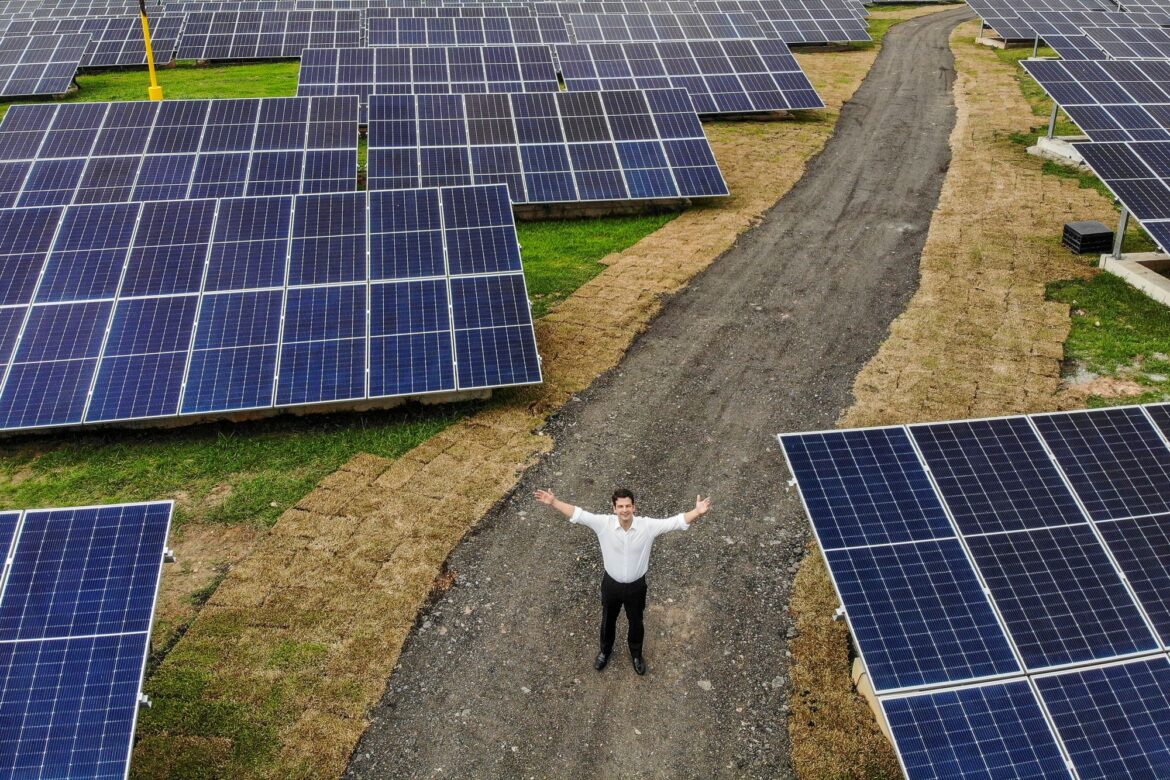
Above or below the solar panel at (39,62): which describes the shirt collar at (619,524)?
above

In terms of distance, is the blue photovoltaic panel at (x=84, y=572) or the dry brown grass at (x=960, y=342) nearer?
the blue photovoltaic panel at (x=84, y=572)

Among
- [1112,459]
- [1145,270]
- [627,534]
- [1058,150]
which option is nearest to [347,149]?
[627,534]

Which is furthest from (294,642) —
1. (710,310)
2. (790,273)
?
(790,273)

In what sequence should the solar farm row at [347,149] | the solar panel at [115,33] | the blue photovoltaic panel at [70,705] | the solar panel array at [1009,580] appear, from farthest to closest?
the solar panel at [115,33] < the solar farm row at [347,149] < the solar panel array at [1009,580] < the blue photovoltaic panel at [70,705]

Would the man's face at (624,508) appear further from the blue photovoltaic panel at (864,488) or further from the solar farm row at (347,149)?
the solar farm row at (347,149)

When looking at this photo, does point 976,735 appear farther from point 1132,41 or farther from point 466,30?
point 1132,41

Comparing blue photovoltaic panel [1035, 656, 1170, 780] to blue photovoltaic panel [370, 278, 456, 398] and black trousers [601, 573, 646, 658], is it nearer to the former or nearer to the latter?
black trousers [601, 573, 646, 658]

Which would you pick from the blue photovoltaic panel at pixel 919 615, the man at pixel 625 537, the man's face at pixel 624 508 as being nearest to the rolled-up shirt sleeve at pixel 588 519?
the man at pixel 625 537
